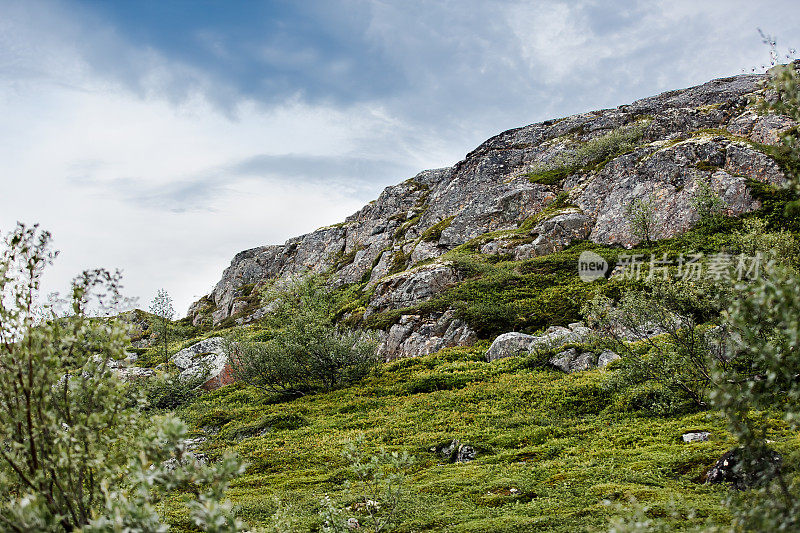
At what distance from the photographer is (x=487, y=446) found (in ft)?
59.2

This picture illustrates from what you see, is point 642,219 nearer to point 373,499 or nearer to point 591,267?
point 591,267

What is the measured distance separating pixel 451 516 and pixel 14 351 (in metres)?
9.61

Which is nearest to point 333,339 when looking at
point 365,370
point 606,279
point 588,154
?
point 365,370

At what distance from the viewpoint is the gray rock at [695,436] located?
14883mm

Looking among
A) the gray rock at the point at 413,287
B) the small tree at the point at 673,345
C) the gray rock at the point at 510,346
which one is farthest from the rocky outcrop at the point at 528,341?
the gray rock at the point at 413,287

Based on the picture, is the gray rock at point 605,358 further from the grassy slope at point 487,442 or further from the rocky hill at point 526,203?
the rocky hill at point 526,203

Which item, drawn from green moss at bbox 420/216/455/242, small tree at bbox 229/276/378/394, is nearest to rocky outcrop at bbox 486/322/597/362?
small tree at bbox 229/276/378/394

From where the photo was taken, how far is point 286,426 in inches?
1008

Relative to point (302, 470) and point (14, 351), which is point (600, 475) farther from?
point (14, 351)

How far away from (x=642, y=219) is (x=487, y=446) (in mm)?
43400

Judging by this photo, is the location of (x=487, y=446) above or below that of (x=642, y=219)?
below

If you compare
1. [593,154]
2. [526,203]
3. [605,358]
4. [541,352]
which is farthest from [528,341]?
[593,154]

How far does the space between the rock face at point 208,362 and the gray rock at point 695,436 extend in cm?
3289

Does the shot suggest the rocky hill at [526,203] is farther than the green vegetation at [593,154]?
No
